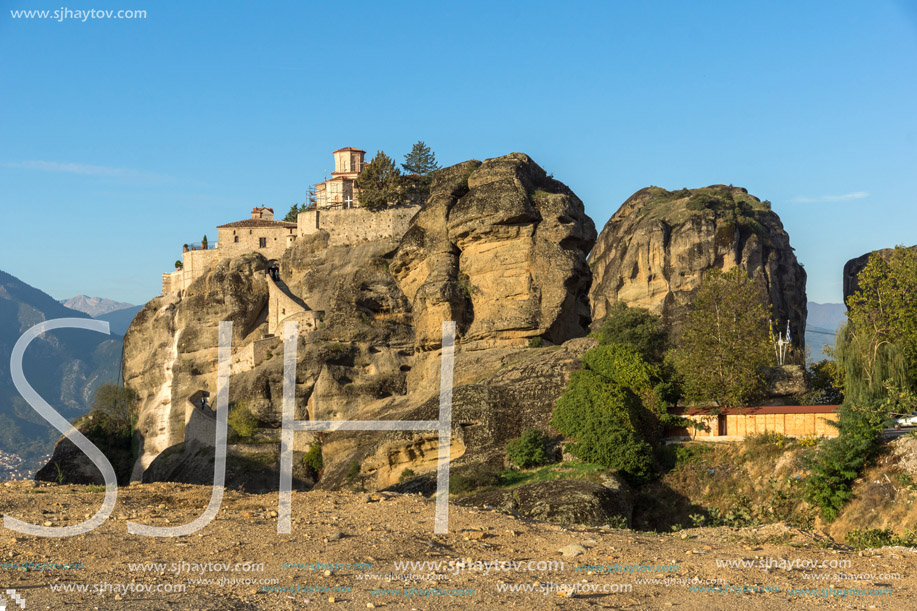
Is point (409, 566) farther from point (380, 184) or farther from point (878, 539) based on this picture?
point (380, 184)

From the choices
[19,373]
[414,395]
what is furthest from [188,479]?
[19,373]

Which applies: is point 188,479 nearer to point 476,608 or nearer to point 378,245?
point 378,245

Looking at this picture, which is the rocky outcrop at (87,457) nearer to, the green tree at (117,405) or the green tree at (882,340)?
the green tree at (117,405)

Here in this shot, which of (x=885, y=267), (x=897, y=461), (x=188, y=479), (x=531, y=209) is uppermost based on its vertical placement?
(x=531, y=209)

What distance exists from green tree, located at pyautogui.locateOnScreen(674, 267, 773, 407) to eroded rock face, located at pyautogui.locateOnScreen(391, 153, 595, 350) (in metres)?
7.04

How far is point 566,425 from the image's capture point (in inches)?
1089

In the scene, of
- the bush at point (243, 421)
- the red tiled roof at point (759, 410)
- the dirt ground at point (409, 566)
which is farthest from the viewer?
the bush at point (243, 421)

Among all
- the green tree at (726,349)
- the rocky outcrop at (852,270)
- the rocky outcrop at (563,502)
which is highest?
the rocky outcrop at (852,270)

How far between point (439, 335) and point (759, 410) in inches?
648

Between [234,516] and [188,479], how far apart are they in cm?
3058

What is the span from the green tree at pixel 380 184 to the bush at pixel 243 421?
2258 cm

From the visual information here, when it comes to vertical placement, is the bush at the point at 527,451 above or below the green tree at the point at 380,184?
below

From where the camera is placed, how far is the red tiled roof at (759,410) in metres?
28.2

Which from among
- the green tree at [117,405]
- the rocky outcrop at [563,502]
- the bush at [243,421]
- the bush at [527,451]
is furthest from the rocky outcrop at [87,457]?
the rocky outcrop at [563,502]
